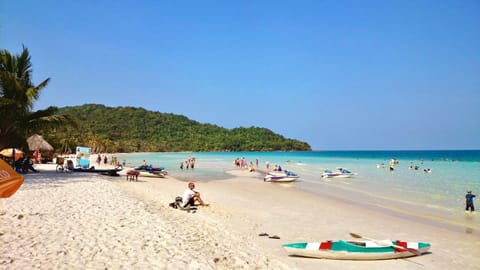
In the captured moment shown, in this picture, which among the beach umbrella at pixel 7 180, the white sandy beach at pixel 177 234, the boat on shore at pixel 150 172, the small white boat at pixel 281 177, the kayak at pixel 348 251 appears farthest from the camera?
the boat on shore at pixel 150 172

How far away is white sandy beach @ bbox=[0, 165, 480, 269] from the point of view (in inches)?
220

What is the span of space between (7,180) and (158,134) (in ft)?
443

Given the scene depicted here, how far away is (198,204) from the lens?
12.1m

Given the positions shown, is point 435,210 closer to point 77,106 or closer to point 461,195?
point 461,195

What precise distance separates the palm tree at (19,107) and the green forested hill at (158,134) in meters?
64.4

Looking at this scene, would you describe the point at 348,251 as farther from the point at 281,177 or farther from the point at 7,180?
the point at 281,177

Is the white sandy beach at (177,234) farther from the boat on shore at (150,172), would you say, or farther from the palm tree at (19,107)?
the boat on shore at (150,172)

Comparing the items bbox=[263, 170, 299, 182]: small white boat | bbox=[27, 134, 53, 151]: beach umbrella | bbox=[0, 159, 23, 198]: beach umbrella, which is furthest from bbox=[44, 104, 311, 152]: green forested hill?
bbox=[0, 159, 23, 198]: beach umbrella

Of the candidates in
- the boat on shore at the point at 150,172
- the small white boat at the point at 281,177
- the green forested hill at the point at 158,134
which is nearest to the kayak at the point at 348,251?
the small white boat at the point at 281,177

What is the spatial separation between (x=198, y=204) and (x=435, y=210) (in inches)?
373

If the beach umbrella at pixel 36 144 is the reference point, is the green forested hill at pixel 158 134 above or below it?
above

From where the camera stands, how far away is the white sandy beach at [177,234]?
220 inches

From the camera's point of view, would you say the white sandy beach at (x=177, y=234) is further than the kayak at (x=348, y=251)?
No

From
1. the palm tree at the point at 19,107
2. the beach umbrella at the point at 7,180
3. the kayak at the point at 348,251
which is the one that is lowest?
the kayak at the point at 348,251
